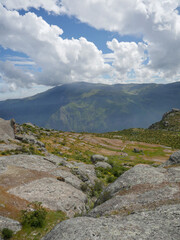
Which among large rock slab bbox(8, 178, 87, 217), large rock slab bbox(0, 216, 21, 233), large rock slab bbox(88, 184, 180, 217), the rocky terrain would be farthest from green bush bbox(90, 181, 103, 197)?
large rock slab bbox(0, 216, 21, 233)

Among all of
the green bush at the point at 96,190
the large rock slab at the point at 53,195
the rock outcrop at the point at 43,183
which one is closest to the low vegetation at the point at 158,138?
the green bush at the point at 96,190

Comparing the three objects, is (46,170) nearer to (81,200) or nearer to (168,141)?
(81,200)

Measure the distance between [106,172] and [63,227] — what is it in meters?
27.5

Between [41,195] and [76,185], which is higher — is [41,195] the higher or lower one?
the higher one

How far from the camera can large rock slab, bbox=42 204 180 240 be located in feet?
26.4

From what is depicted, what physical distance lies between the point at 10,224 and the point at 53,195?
6384mm

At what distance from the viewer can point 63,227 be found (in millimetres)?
9570

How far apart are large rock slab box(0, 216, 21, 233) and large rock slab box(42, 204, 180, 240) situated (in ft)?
17.7

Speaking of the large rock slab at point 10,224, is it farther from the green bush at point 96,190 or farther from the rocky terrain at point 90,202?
the green bush at point 96,190

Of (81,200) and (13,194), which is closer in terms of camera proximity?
(13,194)

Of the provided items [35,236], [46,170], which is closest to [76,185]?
[46,170]

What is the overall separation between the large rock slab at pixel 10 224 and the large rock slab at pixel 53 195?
376 cm

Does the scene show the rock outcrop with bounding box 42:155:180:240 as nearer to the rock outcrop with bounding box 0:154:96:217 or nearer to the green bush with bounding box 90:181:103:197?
the rock outcrop with bounding box 0:154:96:217

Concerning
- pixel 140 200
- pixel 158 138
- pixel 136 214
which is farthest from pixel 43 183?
pixel 158 138
